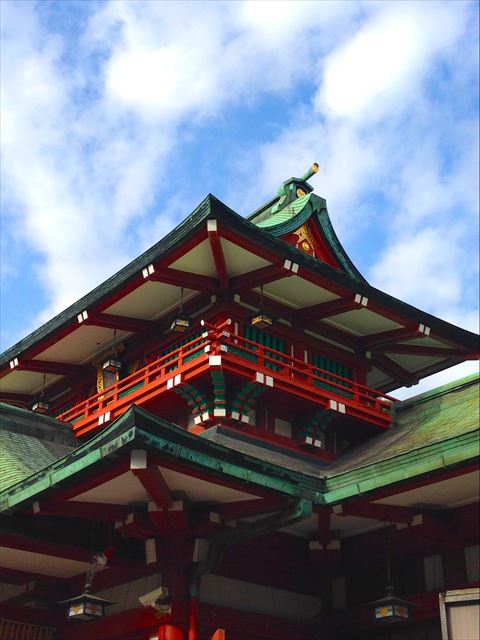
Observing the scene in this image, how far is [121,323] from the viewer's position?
2131cm

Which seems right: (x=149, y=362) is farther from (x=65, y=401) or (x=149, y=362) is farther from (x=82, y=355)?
(x=65, y=401)

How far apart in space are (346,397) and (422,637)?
7613 millimetres

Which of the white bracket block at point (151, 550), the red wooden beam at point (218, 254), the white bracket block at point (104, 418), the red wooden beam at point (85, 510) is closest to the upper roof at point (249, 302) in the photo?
the red wooden beam at point (218, 254)

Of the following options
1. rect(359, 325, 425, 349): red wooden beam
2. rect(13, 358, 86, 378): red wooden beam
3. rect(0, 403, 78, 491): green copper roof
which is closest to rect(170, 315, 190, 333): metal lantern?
rect(0, 403, 78, 491): green copper roof

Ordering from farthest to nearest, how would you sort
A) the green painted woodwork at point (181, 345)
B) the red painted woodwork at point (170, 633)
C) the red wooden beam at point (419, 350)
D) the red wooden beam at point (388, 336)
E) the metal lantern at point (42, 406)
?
1. the metal lantern at point (42, 406)
2. the red wooden beam at point (419, 350)
3. the red wooden beam at point (388, 336)
4. the green painted woodwork at point (181, 345)
5. the red painted woodwork at point (170, 633)

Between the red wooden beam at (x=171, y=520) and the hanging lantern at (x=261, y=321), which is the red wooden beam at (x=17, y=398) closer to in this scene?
the hanging lantern at (x=261, y=321)

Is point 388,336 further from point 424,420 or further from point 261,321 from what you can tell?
point 261,321

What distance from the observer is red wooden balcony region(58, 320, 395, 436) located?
18.0 meters

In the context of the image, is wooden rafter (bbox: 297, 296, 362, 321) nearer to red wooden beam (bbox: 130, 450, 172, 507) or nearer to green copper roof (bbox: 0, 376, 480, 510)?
green copper roof (bbox: 0, 376, 480, 510)

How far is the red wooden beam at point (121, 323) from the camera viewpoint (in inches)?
829

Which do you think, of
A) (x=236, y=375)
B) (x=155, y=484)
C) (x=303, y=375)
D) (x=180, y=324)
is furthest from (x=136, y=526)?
(x=303, y=375)

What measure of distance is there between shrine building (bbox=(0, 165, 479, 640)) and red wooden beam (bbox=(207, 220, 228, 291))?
0.04 m

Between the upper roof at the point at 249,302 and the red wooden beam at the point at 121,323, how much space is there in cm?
3

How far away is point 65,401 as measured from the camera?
80.9ft
